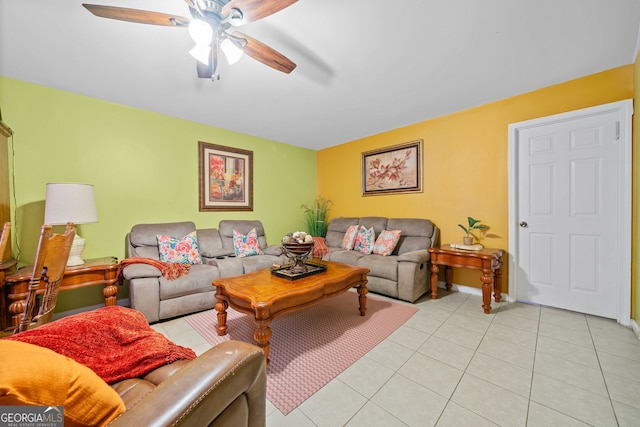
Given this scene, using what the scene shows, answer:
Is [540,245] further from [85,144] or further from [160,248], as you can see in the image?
[85,144]

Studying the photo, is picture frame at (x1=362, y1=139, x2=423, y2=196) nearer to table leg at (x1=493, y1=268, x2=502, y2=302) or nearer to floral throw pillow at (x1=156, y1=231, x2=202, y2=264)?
table leg at (x1=493, y1=268, x2=502, y2=302)

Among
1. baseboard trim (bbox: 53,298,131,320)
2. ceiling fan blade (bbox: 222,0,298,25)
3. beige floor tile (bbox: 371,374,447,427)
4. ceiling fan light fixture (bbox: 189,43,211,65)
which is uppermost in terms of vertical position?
ceiling fan blade (bbox: 222,0,298,25)

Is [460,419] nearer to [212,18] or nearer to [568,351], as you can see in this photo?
[568,351]

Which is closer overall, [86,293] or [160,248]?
A: [86,293]

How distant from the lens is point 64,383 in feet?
1.88

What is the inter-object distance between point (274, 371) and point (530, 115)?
11.9 ft

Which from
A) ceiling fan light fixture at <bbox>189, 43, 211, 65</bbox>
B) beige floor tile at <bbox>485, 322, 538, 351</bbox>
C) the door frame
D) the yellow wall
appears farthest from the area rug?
ceiling fan light fixture at <bbox>189, 43, 211, 65</bbox>

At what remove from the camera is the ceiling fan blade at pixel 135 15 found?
1.29 meters

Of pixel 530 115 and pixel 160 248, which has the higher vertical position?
pixel 530 115

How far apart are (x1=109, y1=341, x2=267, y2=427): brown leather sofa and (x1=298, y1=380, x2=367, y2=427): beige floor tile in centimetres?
52

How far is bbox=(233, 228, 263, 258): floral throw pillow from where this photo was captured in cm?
348

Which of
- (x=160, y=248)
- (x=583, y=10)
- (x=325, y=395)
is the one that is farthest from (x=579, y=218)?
(x=160, y=248)

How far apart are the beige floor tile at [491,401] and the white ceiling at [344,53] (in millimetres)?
2435

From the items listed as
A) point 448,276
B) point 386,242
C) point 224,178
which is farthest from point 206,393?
point 224,178
